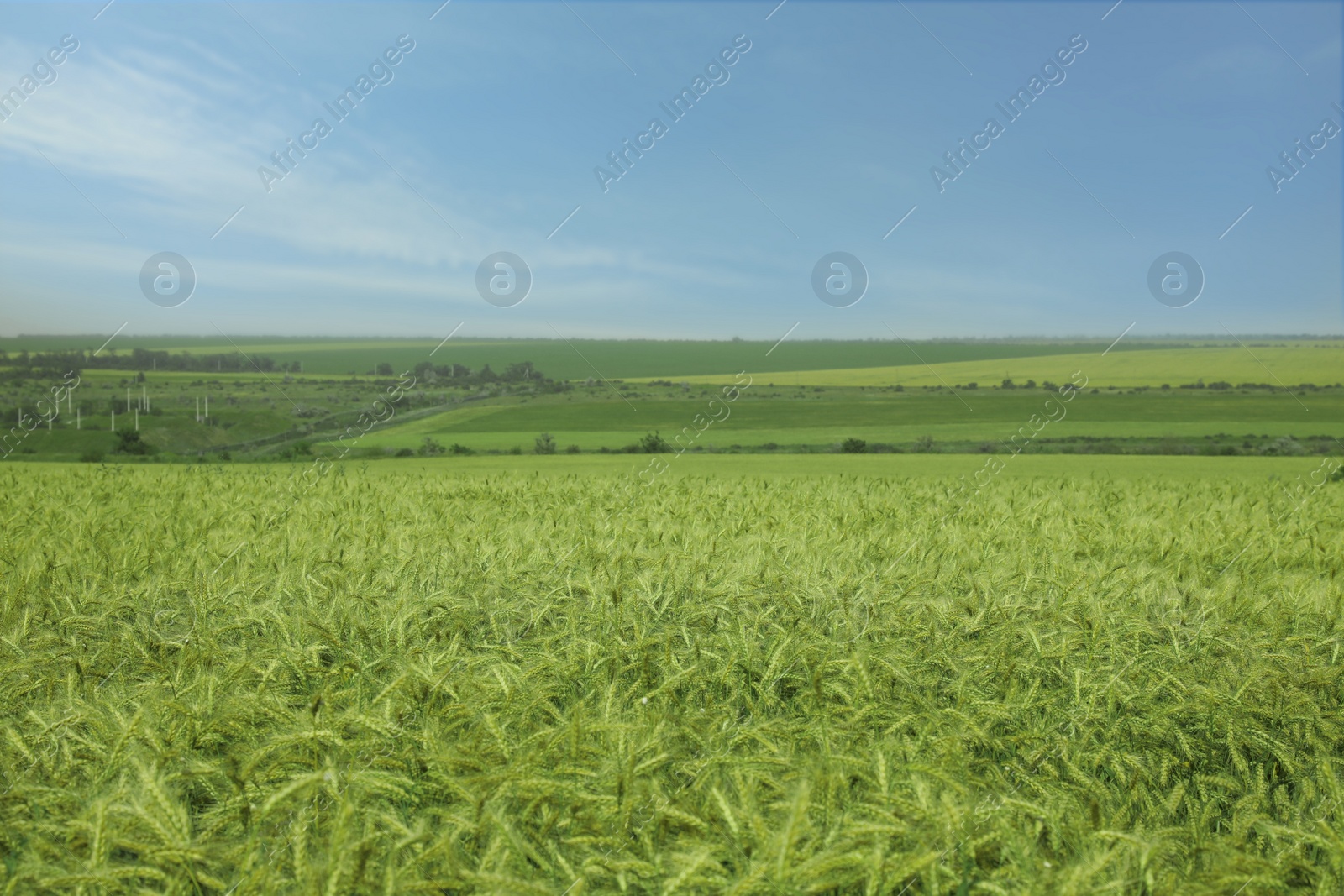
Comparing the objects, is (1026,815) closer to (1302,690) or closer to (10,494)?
(1302,690)

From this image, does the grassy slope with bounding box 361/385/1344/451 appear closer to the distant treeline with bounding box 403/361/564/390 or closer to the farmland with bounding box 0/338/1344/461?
the farmland with bounding box 0/338/1344/461

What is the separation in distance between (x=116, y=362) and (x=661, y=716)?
48.1 m

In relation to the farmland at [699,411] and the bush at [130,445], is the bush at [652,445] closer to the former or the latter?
the farmland at [699,411]

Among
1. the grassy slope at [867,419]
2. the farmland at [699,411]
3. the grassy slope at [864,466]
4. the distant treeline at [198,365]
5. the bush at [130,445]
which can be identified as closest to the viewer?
the grassy slope at [864,466]

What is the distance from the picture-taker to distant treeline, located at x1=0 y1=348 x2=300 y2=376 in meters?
26.9

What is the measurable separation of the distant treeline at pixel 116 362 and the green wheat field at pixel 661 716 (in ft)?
76.4

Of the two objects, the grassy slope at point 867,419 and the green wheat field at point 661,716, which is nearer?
the green wheat field at point 661,716

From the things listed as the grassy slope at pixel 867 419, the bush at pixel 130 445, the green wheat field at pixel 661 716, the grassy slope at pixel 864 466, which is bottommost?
the green wheat field at pixel 661 716

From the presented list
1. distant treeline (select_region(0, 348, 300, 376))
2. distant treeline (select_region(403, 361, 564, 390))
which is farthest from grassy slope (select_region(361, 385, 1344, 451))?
distant treeline (select_region(0, 348, 300, 376))

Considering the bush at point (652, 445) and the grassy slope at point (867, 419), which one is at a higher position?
the grassy slope at point (867, 419)

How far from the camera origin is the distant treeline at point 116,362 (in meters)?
26.9

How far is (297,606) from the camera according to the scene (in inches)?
108

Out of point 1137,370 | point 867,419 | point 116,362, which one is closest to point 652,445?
point 867,419

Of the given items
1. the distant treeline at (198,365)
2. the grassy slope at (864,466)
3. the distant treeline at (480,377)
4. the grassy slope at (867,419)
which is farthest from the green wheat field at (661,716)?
the distant treeline at (480,377)
